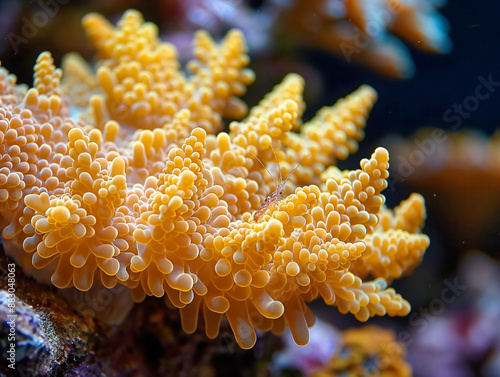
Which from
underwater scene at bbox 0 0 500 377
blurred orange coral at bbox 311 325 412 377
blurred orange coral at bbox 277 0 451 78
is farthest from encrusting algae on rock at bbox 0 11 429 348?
blurred orange coral at bbox 277 0 451 78

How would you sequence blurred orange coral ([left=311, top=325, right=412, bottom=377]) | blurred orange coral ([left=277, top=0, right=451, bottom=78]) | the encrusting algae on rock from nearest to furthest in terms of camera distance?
the encrusting algae on rock
blurred orange coral ([left=311, top=325, right=412, bottom=377])
blurred orange coral ([left=277, top=0, right=451, bottom=78])

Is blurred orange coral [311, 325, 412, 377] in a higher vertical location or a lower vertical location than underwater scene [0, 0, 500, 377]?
lower

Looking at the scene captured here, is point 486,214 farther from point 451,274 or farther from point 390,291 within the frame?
point 390,291

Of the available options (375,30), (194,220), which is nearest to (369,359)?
(194,220)

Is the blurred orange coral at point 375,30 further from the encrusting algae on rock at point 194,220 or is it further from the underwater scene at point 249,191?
the encrusting algae on rock at point 194,220

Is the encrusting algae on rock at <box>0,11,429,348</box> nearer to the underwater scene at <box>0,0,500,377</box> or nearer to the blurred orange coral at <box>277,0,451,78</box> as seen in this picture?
the underwater scene at <box>0,0,500,377</box>

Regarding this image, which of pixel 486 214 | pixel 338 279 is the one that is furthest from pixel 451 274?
pixel 338 279

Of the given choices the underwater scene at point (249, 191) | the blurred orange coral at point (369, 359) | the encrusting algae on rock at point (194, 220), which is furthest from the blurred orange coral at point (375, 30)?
→ the blurred orange coral at point (369, 359)

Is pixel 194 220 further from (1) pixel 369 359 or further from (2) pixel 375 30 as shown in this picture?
(2) pixel 375 30
